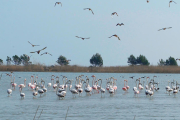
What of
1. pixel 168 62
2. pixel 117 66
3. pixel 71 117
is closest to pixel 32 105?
pixel 71 117

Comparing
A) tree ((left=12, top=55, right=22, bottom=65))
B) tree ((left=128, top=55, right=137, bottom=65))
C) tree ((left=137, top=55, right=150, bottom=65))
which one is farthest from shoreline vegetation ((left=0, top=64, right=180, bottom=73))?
tree ((left=128, top=55, right=137, bottom=65))

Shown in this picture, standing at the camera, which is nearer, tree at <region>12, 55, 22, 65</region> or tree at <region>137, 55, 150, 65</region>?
tree at <region>137, 55, 150, 65</region>

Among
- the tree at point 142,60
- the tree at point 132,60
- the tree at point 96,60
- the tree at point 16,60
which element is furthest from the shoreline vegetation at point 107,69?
the tree at point 96,60

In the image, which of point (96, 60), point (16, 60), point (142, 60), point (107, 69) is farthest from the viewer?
point (96, 60)

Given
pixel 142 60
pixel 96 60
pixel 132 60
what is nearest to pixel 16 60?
pixel 96 60

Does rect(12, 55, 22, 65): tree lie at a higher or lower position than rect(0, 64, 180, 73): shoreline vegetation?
higher

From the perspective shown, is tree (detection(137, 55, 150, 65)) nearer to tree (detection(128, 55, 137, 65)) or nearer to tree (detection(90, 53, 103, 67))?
tree (detection(128, 55, 137, 65))

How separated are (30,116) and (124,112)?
3704mm

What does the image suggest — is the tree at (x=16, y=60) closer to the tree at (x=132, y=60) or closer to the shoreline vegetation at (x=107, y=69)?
the shoreline vegetation at (x=107, y=69)

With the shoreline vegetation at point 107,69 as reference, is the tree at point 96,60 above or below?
above

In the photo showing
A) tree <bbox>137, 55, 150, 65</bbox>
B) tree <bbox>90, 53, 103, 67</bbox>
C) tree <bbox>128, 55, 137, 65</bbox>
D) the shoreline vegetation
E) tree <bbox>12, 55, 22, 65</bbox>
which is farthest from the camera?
tree <bbox>90, 53, 103, 67</bbox>

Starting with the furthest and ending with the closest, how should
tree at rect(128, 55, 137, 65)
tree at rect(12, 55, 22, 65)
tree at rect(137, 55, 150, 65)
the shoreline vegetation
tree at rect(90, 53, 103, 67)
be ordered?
tree at rect(90, 53, 103, 67) → tree at rect(12, 55, 22, 65) → tree at rect(128, 55, 137, 65) → tree at rect(137, 55, 150, 65) → the shoreline vegetation

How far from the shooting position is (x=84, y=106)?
634 inches

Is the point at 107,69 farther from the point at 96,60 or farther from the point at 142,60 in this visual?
the point at 96,60
